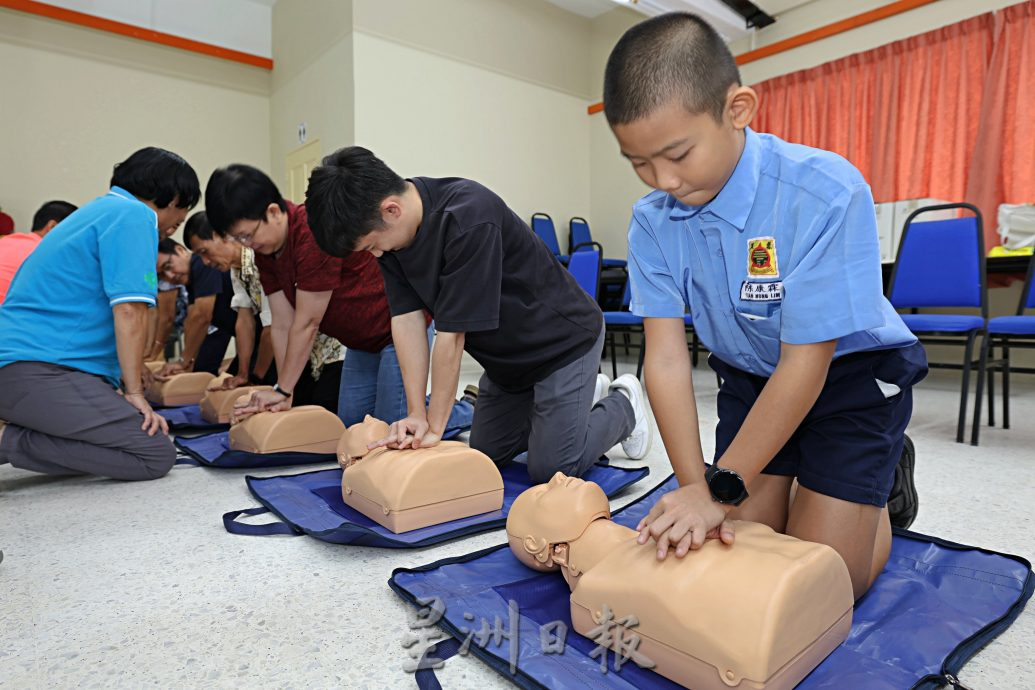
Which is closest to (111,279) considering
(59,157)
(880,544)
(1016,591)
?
(880,544)

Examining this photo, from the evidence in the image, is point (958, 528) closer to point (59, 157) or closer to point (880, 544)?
point (880, 544)

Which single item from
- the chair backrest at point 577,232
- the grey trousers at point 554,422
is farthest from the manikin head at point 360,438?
the chair backrest at point 577,232

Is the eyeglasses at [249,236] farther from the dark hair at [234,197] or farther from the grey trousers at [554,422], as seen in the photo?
the grey trousers at [554,422]

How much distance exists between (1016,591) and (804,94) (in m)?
4.92

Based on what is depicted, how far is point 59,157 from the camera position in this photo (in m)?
5.46

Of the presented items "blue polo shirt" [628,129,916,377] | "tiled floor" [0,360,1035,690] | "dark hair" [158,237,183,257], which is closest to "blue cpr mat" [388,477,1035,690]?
"tiled floor" [0,360,1035,690]

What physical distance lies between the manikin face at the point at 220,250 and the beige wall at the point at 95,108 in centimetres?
387

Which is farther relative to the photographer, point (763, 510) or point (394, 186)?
point (394, 186)

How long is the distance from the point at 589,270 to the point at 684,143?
2.98 metres

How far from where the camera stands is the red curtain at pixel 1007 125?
154 inches

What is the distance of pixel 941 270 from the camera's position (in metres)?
2.79

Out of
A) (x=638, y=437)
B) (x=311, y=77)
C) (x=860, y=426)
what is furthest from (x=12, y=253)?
(x=311, y=77)

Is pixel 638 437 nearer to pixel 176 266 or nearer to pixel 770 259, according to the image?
pixel 770 259

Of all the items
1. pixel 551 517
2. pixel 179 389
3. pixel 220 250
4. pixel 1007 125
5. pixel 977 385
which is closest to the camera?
pixel 551 517
